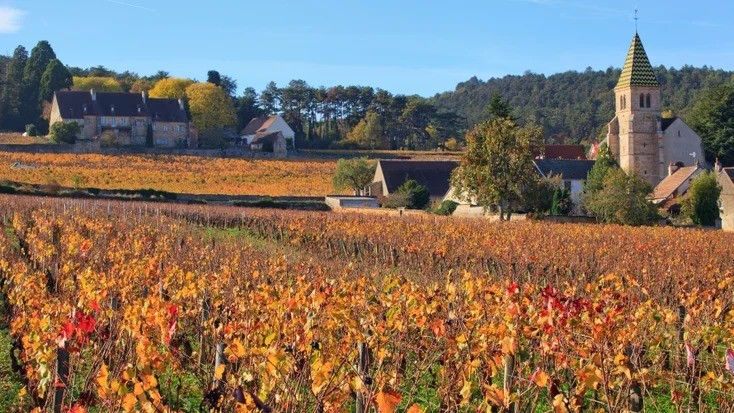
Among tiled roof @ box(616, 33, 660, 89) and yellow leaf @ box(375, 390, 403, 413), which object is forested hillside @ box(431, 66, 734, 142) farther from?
yellow leaf @ box(375, 390, 403, 413)

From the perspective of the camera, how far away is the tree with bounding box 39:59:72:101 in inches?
3322

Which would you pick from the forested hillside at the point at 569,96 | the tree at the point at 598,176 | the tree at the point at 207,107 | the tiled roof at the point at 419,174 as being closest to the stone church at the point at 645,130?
the tree at the point at 598,176

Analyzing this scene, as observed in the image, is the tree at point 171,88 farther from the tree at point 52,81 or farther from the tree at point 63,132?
the tree at point 63,132

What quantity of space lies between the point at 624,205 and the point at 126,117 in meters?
51.7

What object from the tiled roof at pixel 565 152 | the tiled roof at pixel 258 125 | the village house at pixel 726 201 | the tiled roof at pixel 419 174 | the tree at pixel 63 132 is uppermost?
the tiled roof at pixel 258 125

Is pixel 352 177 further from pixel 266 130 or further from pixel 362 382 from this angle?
pixel 362 382

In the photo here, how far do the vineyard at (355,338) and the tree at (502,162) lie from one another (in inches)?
754

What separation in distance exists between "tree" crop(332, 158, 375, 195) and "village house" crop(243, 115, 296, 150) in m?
23.2

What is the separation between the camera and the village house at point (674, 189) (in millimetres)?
48938

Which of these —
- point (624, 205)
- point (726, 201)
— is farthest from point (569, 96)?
point (624, 205)

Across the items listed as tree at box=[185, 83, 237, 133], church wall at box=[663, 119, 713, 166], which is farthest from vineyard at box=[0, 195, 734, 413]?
tree at box=[185, 83, 237, 133]

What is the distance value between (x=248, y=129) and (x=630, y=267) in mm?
73353

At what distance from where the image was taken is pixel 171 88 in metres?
90.5

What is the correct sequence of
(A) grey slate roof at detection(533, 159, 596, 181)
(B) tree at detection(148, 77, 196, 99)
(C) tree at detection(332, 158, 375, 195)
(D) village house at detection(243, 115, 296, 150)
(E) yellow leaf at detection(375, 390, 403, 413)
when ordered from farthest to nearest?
(B) tree at detection(148, 77, 196, 99) → (D) village house at detection(243, 115, 296, 150) → (C) tree at detection(332, 158, 375, 195) → (A) grey slate roof at detection(533, 159, 596, 181) → (E) yellow leaf at detection(375, 390, 403, 413)
